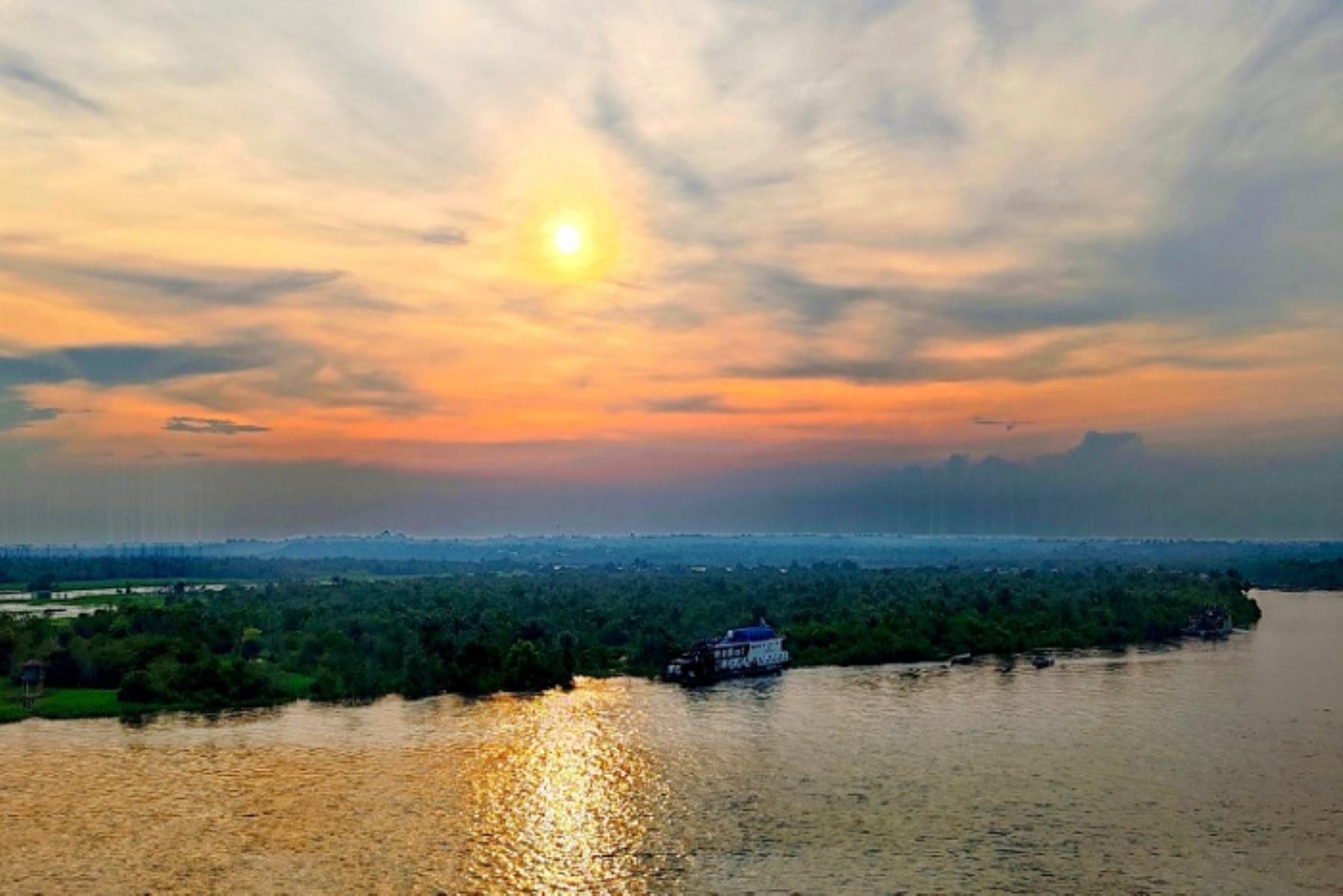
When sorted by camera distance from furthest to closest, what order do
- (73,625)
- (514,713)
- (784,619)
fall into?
(784,619) → (73,625) → (514,713)

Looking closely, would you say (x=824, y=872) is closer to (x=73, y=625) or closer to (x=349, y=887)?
(x=349, y=887)

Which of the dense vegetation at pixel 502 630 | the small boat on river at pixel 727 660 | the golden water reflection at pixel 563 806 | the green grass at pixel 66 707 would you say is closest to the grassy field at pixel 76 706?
the green grass at pixel 66 707

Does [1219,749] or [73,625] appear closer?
[1219,749]

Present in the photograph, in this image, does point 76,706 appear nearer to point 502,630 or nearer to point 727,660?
point 502,630

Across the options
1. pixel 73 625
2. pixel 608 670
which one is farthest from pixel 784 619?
pixel 73 625

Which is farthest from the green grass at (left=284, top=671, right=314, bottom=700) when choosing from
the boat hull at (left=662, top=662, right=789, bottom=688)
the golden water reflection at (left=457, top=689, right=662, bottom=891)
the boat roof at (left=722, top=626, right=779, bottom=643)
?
the boat roof at (left=722, top=626, right=779, bottom=643)

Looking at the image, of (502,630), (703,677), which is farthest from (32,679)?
(703,677)

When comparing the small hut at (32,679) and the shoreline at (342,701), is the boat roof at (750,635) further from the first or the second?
the small hut at (32,679)
